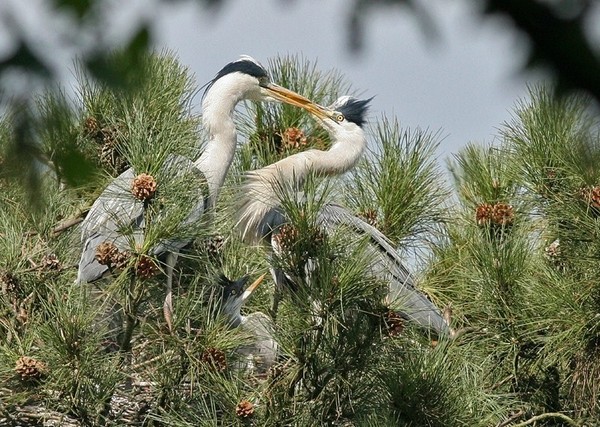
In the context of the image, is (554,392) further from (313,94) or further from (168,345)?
(313,94)

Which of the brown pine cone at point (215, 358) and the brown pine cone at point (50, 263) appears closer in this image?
the brown pine cone at point (215, 358)

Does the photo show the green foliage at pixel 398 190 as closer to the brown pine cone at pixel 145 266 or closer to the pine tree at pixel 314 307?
the pine tree at pixel 314 307

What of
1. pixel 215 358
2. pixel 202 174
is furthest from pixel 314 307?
pixel 202 174

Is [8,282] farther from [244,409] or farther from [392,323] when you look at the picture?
[392,323]

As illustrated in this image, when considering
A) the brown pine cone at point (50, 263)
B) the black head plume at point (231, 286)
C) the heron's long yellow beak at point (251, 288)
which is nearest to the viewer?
the brown pine cone at point (50, 263)

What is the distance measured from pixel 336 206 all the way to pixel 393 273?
239mm

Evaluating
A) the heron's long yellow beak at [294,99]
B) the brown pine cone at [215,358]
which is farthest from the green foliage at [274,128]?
the brown pine cone at [215,358]

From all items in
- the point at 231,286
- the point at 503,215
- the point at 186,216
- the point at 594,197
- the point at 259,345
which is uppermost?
the point at 594,197

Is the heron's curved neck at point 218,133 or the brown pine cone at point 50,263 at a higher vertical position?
the heron's curved neck at point 218,133

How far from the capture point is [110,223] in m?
2.88

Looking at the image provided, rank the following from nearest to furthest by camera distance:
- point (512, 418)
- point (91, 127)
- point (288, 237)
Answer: point (288, 237), point (512, 418), point (91, 127)

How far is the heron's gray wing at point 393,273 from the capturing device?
2.39 meters

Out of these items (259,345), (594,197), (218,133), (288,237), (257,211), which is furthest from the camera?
(218,133)

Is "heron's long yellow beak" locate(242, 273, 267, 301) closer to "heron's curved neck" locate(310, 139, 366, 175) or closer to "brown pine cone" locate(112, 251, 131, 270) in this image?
"brown pine cone" locate(112, 251, 131, 270)
